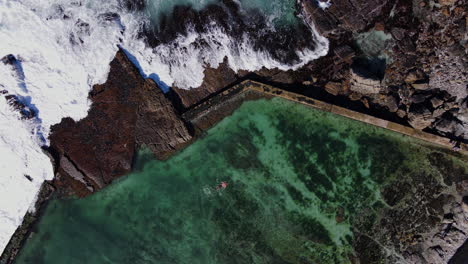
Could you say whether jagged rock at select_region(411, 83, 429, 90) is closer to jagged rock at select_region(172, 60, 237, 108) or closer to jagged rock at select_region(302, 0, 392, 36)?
jagged rock at select_region(302, 0, 392, 36)

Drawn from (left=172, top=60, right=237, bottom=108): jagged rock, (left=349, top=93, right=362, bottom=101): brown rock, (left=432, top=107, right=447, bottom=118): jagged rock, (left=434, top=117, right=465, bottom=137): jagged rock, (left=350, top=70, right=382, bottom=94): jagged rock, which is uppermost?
(left=172, top=60, right=237, bottom=108): jagged rock

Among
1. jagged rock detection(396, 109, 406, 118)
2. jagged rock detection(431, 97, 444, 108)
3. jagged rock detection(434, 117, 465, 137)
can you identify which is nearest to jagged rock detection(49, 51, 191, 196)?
jagged rock detection(396, 109, 406, 118)

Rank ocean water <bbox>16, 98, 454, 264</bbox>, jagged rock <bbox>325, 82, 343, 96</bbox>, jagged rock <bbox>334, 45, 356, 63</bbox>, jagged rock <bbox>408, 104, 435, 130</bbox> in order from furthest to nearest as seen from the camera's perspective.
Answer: ocean water <bbox>16, 98, 454, 264</bbox>, jagged rock <bbox>325, 82, 343, 96</bbox>, jagged rock <bbox>334, 45, 356, 63</bbox>, jagged rock <bbox>408, 104, 435, 130</bbox>

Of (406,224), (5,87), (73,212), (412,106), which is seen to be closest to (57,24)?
(5,87)

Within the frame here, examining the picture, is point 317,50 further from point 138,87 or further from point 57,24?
point 57,24

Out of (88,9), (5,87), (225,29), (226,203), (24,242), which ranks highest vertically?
(88,9)

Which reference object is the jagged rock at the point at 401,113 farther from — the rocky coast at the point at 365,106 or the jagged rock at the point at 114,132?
the jagged rock at the point at 114,132

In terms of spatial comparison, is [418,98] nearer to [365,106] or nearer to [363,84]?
[365,106]

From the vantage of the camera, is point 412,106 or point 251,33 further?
point 251,33
